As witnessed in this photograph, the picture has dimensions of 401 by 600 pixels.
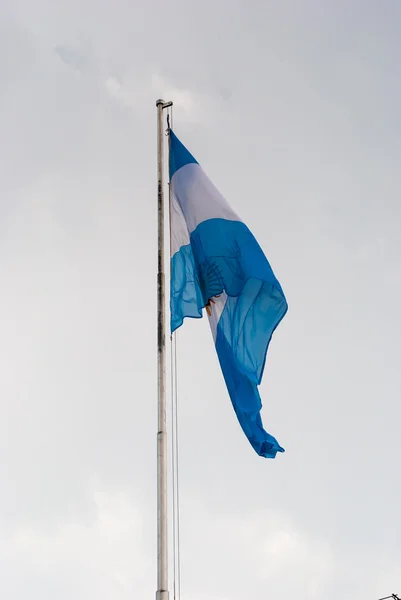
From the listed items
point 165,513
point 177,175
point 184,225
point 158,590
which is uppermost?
point 177,175

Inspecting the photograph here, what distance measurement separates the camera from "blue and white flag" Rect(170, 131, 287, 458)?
48.6ft

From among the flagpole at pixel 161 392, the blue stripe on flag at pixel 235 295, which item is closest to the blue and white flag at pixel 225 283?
the blue stripe on flag at pixel 235 295

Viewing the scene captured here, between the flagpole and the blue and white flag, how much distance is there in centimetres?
69

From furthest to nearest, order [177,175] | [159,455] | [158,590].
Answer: [177,175], [159,455], [158,590]

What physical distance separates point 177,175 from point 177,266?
2.30 m

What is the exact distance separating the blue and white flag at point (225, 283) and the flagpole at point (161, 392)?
0.69m

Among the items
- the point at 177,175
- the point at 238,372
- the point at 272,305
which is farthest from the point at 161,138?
the point at 238,372

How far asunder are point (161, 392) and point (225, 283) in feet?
10.9

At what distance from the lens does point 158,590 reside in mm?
11672

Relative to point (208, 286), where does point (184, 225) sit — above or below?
above

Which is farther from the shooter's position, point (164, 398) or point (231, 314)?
point (231, 314)

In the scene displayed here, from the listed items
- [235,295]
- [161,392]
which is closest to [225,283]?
[235,295]

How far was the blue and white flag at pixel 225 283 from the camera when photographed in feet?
48.6

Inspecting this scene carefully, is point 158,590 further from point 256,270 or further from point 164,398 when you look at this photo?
point 256,270
